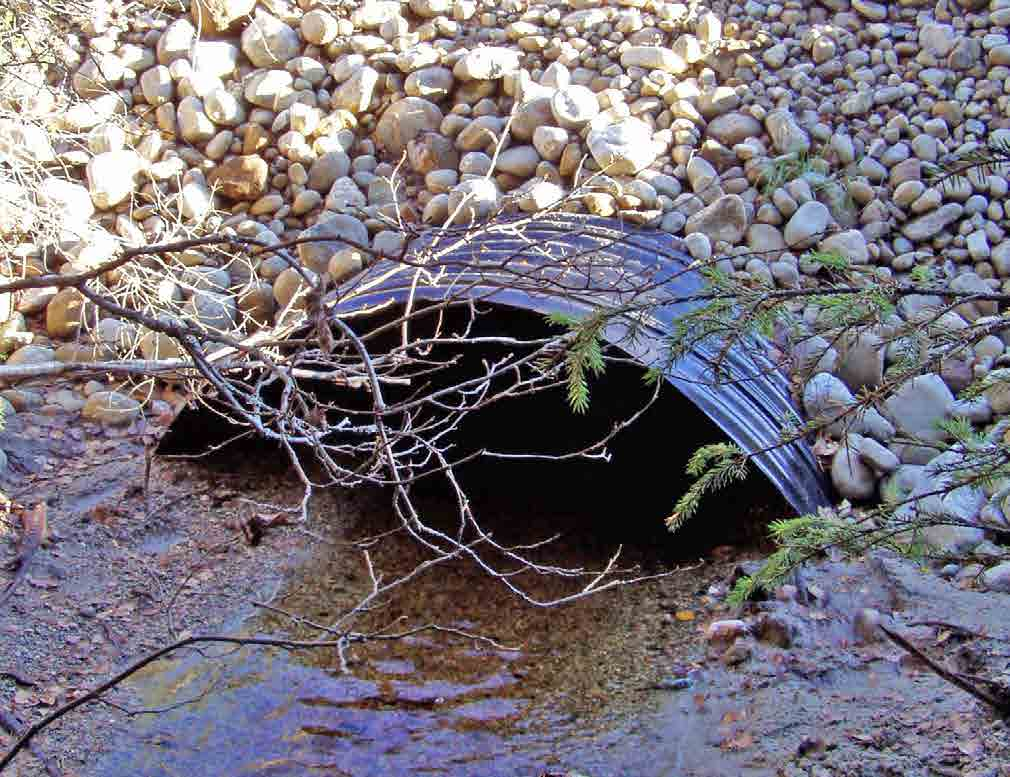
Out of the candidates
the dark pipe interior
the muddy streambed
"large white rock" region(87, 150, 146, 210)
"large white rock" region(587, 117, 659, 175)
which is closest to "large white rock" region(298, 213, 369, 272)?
the dark pipe interior

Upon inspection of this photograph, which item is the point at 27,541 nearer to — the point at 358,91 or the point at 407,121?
the point at 407,121

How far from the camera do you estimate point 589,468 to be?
648 centimetres

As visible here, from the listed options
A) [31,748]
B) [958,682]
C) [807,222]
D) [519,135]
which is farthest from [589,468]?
[31,748]

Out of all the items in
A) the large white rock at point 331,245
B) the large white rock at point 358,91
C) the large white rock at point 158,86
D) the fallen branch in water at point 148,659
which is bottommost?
the large white rock at point 331,245

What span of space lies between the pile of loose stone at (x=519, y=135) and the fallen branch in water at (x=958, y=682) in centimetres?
235

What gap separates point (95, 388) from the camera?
6.67 meters

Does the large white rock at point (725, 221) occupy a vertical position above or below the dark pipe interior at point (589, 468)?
above

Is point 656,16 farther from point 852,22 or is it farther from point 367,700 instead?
point 367,700

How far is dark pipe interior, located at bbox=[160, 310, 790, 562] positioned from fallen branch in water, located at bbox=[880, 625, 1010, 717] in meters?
1.88

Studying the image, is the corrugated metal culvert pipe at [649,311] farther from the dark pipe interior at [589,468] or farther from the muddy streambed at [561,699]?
the muddy streambed at [561,699]

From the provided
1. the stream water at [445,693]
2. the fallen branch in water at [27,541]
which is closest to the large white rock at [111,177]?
the fallen branch in water at [27,541]

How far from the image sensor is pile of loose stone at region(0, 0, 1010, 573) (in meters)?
6.34

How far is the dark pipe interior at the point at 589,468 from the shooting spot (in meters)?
5.53

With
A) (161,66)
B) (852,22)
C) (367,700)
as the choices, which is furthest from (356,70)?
(367,700)
